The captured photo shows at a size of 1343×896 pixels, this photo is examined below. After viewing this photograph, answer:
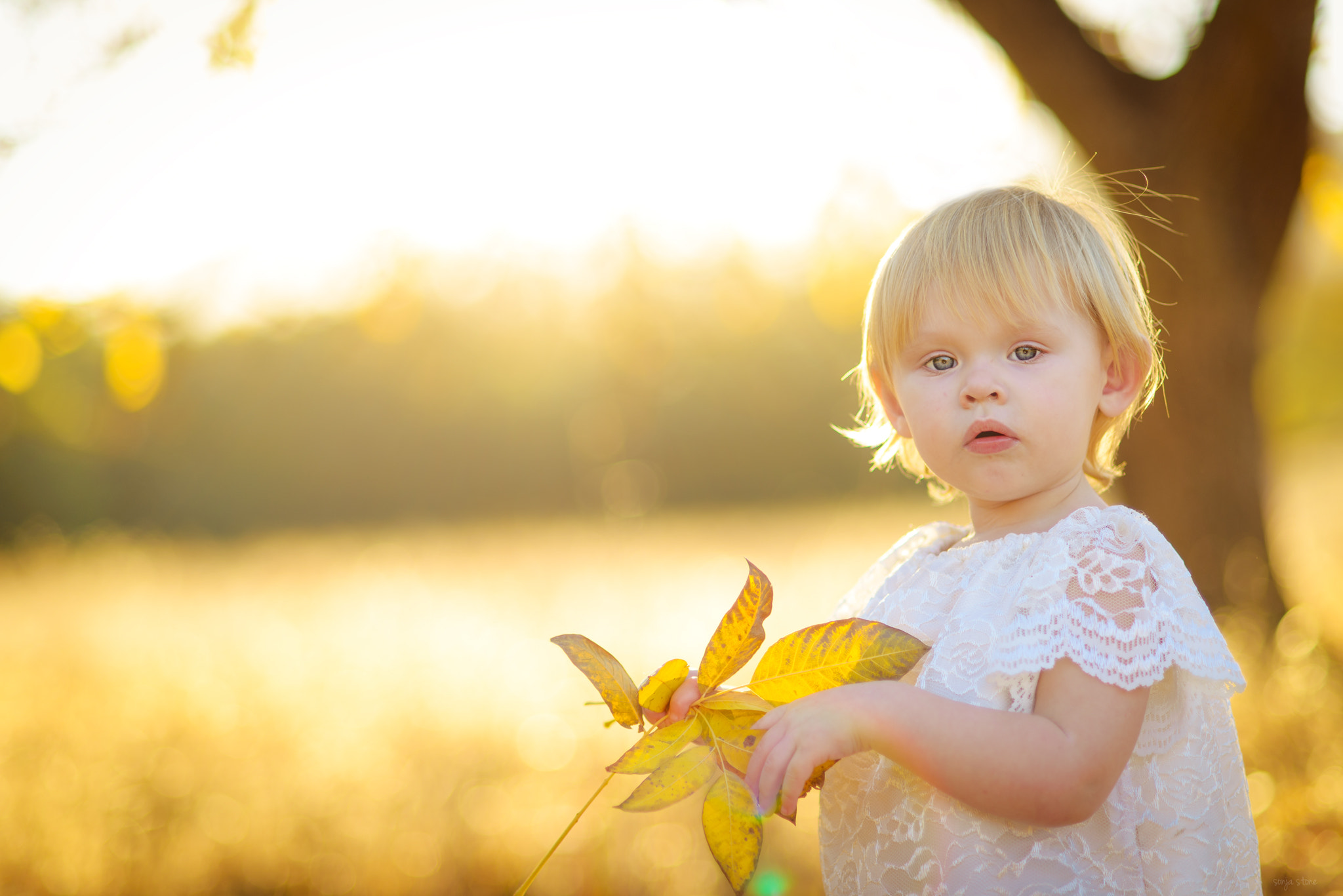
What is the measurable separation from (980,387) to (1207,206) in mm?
2689

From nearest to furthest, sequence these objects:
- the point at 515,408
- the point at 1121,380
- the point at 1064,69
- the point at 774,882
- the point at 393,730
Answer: the point at 1121,380 → the point at 774,882 → the point at 1064,69 → the point at 393,730 → the point at 515,408

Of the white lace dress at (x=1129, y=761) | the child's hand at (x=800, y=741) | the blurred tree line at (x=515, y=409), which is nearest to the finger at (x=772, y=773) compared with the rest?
the child's hand at (x=800, y=741)

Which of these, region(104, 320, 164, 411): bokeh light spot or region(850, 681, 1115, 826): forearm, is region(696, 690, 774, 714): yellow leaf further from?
region(104, 320, 164, 411): bokeh light spot

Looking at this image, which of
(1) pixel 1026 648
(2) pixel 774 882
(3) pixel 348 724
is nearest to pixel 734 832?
(1) pixel 1026 648

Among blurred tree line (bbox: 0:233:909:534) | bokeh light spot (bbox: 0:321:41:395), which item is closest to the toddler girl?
bokeh light spot (bbox: 0:321:41:395)

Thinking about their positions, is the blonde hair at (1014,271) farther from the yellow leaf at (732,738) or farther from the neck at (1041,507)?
the yellow leaf at (732,738)

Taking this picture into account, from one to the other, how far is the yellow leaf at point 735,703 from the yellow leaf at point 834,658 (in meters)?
0.03

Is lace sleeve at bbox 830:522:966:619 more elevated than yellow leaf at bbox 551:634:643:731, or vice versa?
yellow leaf at bbox 551:634:643:731

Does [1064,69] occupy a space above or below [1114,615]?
above

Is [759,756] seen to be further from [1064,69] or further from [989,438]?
[1064,69]

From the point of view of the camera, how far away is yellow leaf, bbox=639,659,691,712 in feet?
3.82

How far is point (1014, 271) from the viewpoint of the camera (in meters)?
1.34

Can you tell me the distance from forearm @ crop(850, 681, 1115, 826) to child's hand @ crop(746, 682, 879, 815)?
0.06ft

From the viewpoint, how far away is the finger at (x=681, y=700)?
1206 millimetres
